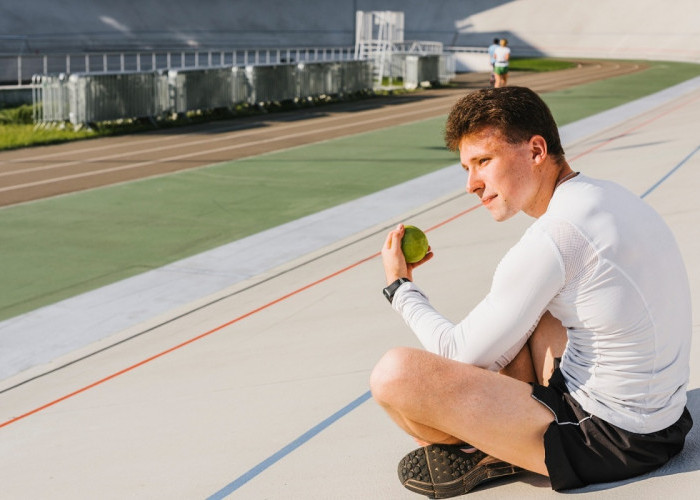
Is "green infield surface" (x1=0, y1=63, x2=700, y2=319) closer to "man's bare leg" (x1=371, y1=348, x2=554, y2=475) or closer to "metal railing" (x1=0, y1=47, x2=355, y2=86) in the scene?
"man's bare leg" (x1=371, y1=348, x2=554, y2=475)

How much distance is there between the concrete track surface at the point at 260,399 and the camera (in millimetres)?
4121

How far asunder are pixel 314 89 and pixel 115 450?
79.9 ft

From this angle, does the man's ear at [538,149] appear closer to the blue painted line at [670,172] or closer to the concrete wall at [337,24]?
the blue painted line at [670,172]

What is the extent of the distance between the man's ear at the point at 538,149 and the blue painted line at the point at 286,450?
190cm

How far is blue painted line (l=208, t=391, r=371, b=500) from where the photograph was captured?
13.4 feet

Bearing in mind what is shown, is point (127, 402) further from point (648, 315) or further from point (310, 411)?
point (648, 315)

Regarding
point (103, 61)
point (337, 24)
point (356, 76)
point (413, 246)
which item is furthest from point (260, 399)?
point (337, 24)

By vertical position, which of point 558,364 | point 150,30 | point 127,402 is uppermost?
point 150,30

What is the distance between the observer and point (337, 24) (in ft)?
221

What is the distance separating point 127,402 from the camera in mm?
5543

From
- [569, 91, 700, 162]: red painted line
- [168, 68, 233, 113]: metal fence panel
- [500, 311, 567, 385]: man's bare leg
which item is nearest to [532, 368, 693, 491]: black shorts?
[500, 311, 567, 385]: man's bare leg

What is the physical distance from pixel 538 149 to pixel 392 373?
0.91m

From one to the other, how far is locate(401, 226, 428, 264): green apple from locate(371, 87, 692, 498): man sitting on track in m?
0.23

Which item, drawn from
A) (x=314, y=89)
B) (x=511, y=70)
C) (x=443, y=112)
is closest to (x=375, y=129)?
(x=443, y=112)
